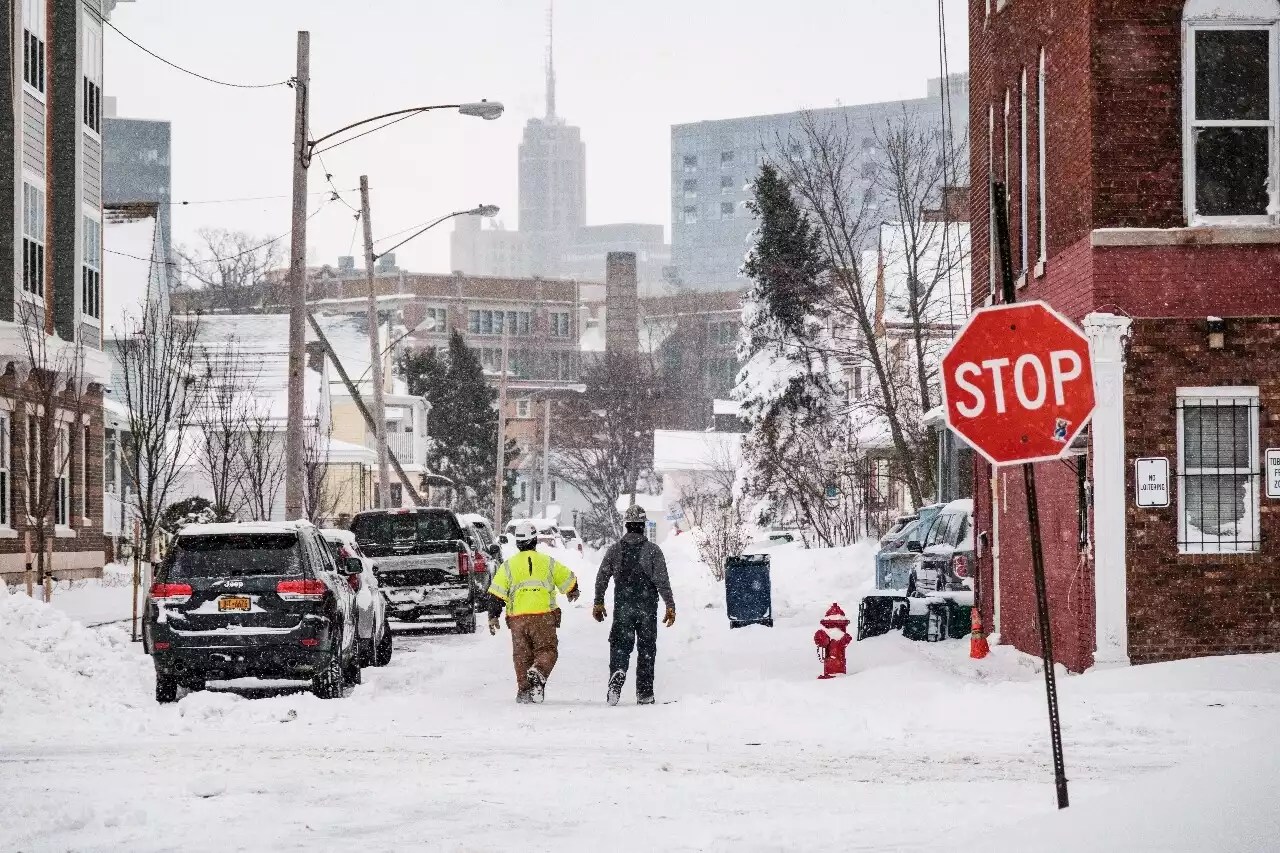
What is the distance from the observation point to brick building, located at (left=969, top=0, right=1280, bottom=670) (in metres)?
18.1

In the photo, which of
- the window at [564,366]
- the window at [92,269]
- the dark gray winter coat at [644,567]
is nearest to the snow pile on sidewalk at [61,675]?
the dark gray winter coat at [644,567]

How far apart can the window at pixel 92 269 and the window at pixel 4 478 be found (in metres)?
4.90

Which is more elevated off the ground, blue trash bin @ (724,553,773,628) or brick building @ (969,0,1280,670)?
brick building @ (969,0,1280,670)

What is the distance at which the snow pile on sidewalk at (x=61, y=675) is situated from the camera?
15.7 metres

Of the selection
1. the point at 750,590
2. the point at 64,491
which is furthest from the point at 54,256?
the point at 750,590

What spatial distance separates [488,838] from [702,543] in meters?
39.3

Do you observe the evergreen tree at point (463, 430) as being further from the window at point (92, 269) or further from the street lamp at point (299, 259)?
the street lamp at point (299, 259)

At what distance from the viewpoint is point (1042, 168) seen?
21.0 m

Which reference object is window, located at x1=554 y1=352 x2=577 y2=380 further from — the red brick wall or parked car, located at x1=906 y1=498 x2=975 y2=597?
the red brick wall

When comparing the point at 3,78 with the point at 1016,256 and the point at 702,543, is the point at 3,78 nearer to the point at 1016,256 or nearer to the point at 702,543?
the point at 1016,256

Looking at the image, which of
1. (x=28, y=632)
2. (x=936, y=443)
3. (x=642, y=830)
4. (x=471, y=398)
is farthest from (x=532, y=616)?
(x=471, y=398)

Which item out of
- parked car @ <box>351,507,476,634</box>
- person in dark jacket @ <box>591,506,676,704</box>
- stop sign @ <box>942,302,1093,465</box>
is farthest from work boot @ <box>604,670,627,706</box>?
parked car @ <box>351,507,476,634</box>

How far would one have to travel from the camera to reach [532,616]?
58.6 feet

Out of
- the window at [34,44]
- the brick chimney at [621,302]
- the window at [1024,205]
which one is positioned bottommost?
the window at [1024,205]
